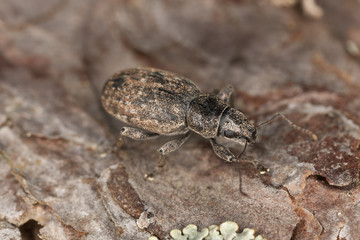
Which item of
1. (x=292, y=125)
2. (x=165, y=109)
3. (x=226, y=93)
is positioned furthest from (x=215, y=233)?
(x=226, y=93)

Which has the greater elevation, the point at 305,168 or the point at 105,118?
the point at 305,168

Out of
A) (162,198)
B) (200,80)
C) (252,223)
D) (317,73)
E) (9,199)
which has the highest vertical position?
(317,73)

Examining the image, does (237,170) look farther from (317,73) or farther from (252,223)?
(317,73)

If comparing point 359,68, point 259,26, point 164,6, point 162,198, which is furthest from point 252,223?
point 164,6

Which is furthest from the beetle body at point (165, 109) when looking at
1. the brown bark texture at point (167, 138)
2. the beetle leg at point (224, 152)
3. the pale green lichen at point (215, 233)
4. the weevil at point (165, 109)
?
the pale green lichen at point (215, 233)

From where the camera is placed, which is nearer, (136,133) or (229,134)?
(229,134)

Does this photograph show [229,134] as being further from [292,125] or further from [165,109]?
[165,109]

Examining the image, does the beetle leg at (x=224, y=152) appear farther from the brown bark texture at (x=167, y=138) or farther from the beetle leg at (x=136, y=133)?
the beetle leg at (x=136, y=133)
